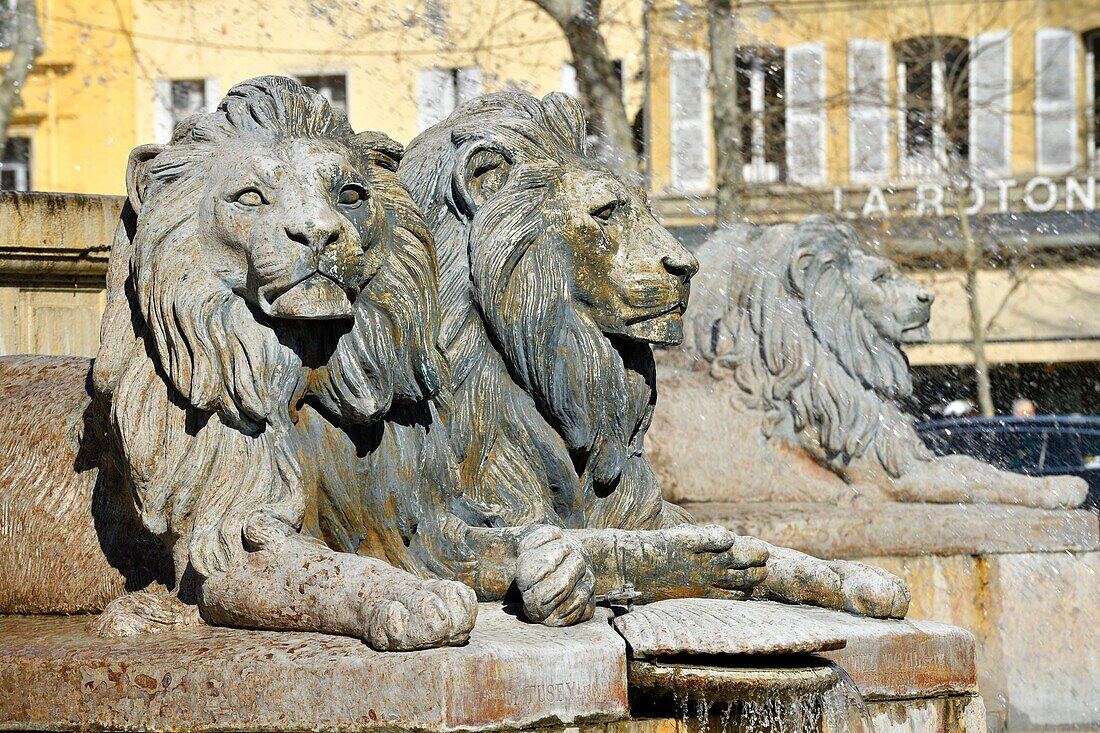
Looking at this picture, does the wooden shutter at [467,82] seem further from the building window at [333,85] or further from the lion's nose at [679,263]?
the lion's nose at [679,263]

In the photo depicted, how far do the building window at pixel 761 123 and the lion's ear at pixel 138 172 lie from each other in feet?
47.5

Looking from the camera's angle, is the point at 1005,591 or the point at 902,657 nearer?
the point at 902,657

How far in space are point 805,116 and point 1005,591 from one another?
1710 cm

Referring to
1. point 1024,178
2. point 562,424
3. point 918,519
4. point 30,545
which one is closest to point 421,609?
point 562,424

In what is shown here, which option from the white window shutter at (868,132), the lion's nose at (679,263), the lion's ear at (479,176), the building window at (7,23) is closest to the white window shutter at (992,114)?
the white window shutter at (868,132)

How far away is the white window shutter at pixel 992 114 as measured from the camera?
2392 centimetres

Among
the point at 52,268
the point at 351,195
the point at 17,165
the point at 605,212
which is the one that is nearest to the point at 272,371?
the point at 351,195

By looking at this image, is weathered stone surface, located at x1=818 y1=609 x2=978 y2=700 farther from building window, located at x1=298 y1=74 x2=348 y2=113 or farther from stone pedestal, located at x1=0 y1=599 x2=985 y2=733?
building window, located at x1=298 y1=74 x2=348 y2=113

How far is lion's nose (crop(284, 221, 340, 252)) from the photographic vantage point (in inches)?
136

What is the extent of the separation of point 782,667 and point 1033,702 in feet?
10.1

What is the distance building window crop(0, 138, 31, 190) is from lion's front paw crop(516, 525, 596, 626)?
14.2 metres

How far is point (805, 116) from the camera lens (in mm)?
22734

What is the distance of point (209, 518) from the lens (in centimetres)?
352

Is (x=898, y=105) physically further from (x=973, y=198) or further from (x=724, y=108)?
(x=724, y=108)
